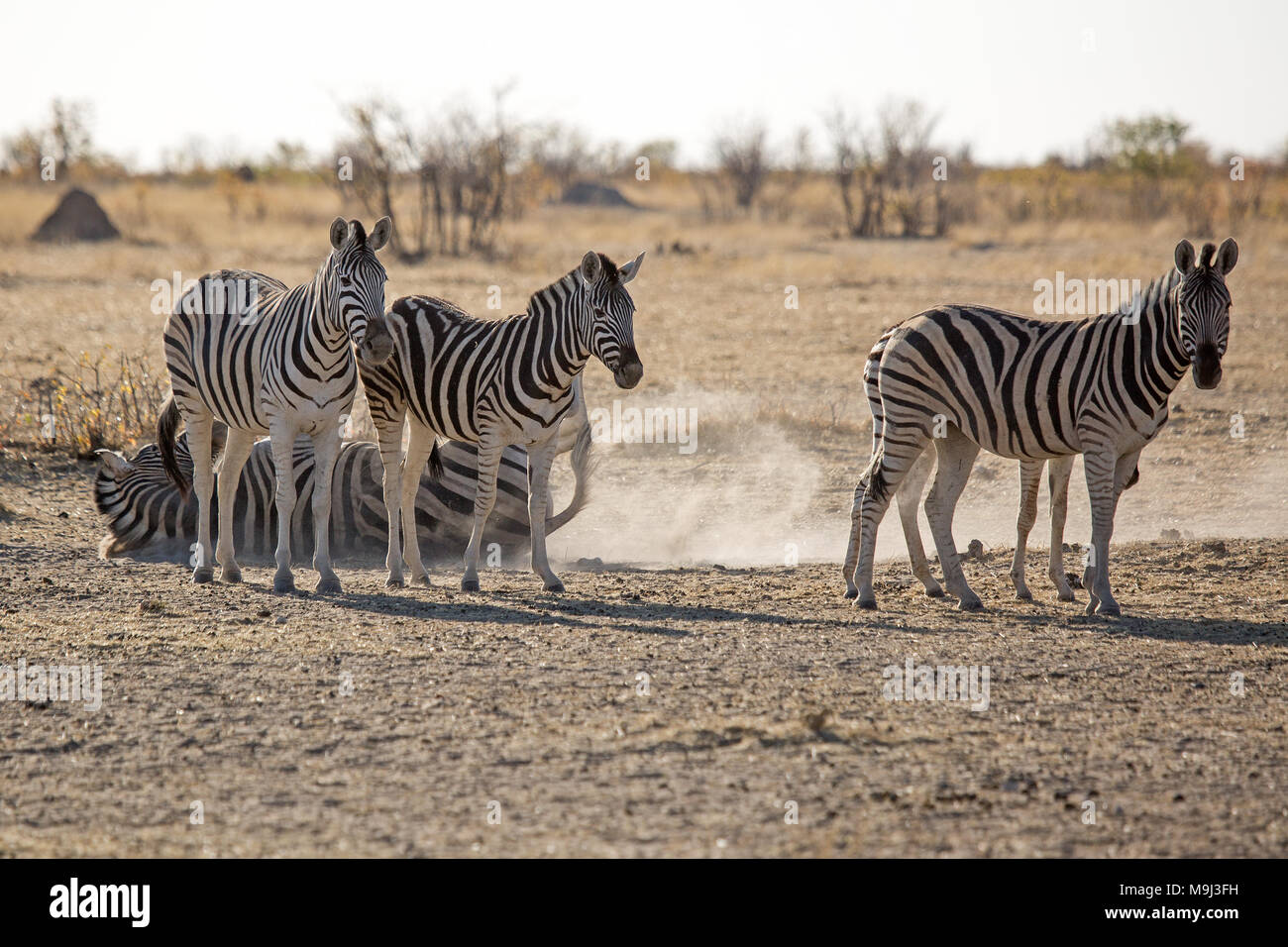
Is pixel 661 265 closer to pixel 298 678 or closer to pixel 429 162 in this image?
pixel 429 162

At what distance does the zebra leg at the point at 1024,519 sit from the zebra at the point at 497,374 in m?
2.31

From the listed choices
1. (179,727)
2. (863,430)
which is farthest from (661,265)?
(179,727)

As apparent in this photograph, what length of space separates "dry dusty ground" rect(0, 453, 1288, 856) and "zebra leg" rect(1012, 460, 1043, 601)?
134mm

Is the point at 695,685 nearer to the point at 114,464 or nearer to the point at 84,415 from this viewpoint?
the point at 114,464

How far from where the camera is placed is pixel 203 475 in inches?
319

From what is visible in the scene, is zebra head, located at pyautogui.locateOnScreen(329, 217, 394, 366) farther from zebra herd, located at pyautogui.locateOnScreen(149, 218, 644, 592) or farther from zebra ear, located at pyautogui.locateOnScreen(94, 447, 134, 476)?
zebra ear, located at pyautogui.locateOnScreen(94, 447, 134, 476)

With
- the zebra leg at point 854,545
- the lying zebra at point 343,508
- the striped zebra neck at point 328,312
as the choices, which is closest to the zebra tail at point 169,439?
the lying zebra at point 343,508

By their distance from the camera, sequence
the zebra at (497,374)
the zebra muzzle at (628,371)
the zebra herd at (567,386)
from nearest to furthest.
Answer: the zebra herd at (567,386) → the zebra muzzle at (628,371) → the zebra at (497,374)

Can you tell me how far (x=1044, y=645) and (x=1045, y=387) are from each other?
1.46m

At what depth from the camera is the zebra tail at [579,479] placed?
895cm

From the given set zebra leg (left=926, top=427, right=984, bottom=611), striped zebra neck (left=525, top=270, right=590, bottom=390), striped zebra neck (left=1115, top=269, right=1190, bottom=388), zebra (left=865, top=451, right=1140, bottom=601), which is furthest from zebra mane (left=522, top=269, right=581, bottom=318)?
striped zebra neck (left=1115, top=269, right=1190, bottom=388)

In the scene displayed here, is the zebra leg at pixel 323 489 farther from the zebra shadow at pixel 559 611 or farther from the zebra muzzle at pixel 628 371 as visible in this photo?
the zebra muzzle at pixel 628 371
